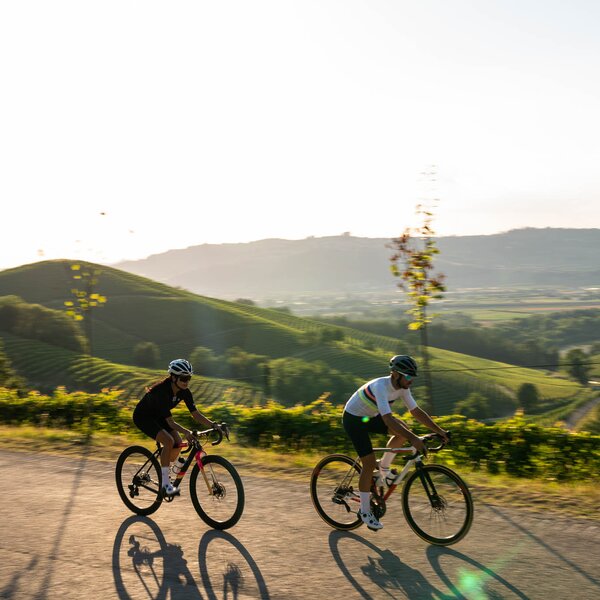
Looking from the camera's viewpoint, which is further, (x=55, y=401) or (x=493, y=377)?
(x=493, y=377)

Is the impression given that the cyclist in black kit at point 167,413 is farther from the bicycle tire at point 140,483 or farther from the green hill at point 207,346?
the green hill at point 207,346

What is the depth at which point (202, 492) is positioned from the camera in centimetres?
741

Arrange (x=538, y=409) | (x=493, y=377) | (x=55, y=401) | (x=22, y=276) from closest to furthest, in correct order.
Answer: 1. (x=55, y=401)
2. (x=538, y=409)
3. (x=493, y=377)
4. (x=22, y=276)

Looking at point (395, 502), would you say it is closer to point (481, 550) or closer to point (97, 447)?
point (481, 550)

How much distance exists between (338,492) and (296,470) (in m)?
2.92

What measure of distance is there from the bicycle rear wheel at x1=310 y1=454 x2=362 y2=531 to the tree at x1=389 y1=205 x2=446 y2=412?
5.47 metres

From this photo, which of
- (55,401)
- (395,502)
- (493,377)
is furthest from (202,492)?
(493,377)

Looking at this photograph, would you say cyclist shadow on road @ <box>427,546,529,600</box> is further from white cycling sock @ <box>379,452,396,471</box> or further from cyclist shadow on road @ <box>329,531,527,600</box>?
white cycling sock @ <box>379,452,396,471</box>

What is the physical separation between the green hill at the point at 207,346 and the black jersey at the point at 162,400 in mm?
54395

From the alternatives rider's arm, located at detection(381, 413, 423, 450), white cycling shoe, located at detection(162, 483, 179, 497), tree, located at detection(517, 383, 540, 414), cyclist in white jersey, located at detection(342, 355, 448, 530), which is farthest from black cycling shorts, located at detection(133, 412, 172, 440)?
tree, located at detection(517, 383, 540, 414)

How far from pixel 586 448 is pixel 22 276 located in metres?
132

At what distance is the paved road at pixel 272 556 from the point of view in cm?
551

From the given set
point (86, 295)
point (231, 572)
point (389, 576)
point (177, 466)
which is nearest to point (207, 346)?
point (86, 295)

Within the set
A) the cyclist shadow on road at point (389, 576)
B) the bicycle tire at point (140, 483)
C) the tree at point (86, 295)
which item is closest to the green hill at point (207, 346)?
the tree at point (86, 295)
